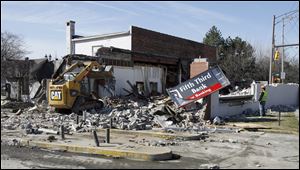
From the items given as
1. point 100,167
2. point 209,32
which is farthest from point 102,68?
point 209,32

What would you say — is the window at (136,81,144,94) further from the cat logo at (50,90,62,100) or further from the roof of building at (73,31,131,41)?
the cat logo at (50,90,62,100)

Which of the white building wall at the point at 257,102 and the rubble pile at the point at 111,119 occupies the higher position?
the white building wall at the point at 257,102

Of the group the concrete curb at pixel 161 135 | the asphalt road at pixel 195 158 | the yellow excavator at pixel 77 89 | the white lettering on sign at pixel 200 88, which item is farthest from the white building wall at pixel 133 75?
the asphalt road at pixel 195 158

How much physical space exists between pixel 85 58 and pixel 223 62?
3247cm

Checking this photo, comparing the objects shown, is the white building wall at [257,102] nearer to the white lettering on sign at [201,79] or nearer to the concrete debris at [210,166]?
the white lettering on sign at [201,79]

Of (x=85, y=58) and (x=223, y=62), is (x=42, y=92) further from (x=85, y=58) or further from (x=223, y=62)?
(x=223, y=62)

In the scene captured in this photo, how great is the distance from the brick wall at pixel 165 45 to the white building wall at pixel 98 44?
0.85m

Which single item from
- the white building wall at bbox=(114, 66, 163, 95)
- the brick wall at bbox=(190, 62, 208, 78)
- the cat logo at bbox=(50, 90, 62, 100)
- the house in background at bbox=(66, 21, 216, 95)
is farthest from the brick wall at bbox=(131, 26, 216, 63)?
the cat logo at bbox=(50, 90, 62, 100)

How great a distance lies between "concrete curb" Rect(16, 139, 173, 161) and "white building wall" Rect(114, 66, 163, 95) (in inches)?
665

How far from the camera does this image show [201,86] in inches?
888

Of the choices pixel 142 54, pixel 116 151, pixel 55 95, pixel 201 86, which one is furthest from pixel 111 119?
pixel 142 54

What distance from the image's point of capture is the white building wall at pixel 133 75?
101 ft

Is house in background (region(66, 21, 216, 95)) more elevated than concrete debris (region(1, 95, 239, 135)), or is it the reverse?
house in background (region(66, 21, 216, 95))

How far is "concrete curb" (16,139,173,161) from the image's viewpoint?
1156cm
